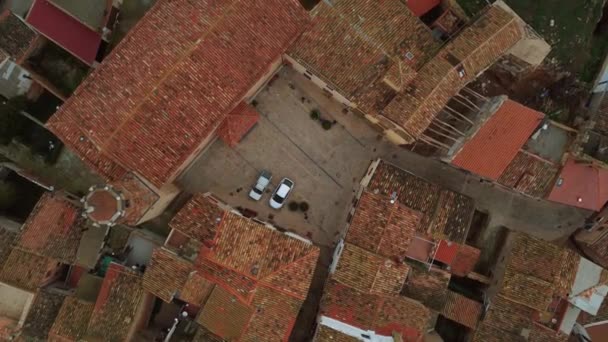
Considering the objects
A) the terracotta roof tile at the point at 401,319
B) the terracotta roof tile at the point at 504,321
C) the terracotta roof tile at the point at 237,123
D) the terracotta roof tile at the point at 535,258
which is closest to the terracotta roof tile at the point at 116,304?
the terracotta roof tile at the point at 237,123

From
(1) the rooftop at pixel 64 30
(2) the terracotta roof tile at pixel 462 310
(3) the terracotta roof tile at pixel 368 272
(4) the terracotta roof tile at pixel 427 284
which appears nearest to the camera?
(3) the terracotta roof tile at pixel 368 272

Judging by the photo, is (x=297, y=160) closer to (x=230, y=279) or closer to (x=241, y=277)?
(x=241, y=277)

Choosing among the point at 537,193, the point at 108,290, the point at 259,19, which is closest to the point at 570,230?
the point at 537,193

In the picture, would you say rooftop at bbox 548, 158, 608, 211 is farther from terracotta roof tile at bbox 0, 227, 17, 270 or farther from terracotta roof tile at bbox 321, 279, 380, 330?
terracotta roof tile at bbox 0, 227, 17, 270

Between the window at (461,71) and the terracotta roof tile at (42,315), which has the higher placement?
the window at (461,71)

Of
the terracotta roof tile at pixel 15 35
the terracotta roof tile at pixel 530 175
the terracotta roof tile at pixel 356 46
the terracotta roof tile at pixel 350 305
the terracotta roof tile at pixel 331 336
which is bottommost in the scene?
the terracotta roof tile at pixel 331 336

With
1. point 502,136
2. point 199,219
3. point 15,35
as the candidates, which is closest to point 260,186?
point 199,219

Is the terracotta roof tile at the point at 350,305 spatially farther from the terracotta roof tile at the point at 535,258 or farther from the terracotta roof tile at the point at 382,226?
the terracotta roof tile at the point at 535,258
